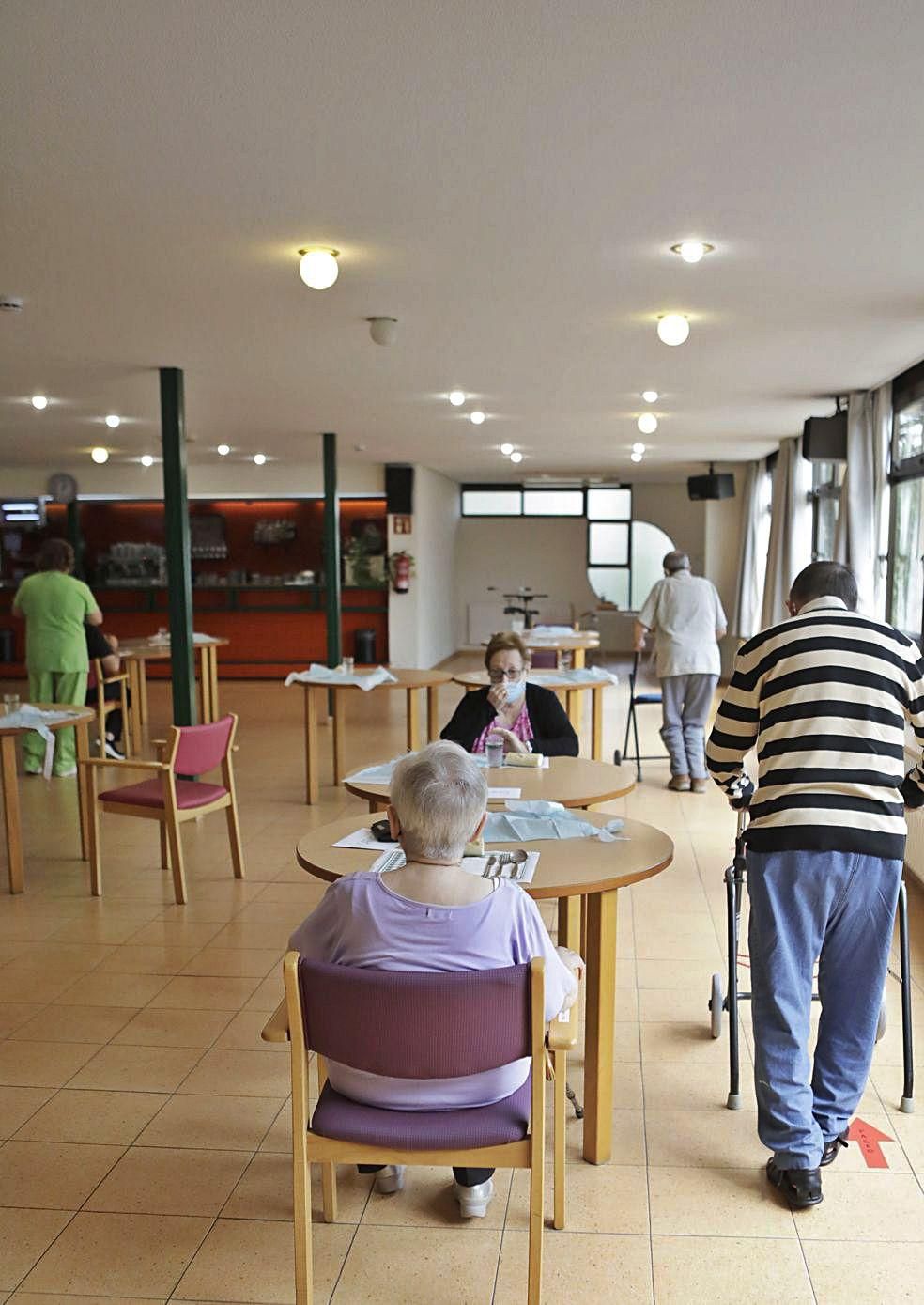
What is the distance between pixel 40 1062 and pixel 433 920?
6.49ft

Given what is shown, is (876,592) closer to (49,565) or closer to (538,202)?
(538,202)

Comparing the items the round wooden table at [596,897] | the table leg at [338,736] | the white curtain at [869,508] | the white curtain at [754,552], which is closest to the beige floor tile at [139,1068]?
the round wooden table at [596,897]

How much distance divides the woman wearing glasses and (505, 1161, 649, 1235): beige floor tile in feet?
6.31

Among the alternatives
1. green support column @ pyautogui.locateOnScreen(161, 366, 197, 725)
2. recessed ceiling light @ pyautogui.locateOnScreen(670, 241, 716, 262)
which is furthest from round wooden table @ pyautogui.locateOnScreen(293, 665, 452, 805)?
recessed ceiling light @ pyautogui.locateOnScreen(670, 241, 716, 262)

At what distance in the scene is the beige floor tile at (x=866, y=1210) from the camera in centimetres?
250

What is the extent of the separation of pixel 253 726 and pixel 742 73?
27.2 feet

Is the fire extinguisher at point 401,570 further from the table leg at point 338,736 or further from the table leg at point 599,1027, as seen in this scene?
the table leg at point 599,1027

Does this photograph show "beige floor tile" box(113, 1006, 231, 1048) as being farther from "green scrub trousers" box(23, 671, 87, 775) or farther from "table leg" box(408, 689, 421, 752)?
"green scrub trousers" box(23, 671, 87, 775)

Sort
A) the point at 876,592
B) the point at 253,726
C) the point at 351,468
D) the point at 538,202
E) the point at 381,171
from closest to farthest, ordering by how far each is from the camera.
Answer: the point at 381,171 → the point at 538,202 → the point at 876,592 → the point at 253,726 → the point at 351,468

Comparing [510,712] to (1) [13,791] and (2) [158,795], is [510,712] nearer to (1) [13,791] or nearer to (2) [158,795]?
(2) [158,795]

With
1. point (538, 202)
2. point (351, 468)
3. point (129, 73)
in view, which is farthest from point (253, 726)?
point (129, 73)

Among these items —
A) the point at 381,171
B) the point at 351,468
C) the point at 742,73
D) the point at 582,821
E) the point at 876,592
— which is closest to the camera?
the point at 742,73

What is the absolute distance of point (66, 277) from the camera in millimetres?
4590

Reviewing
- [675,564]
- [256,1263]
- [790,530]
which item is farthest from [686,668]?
[256,1263]
